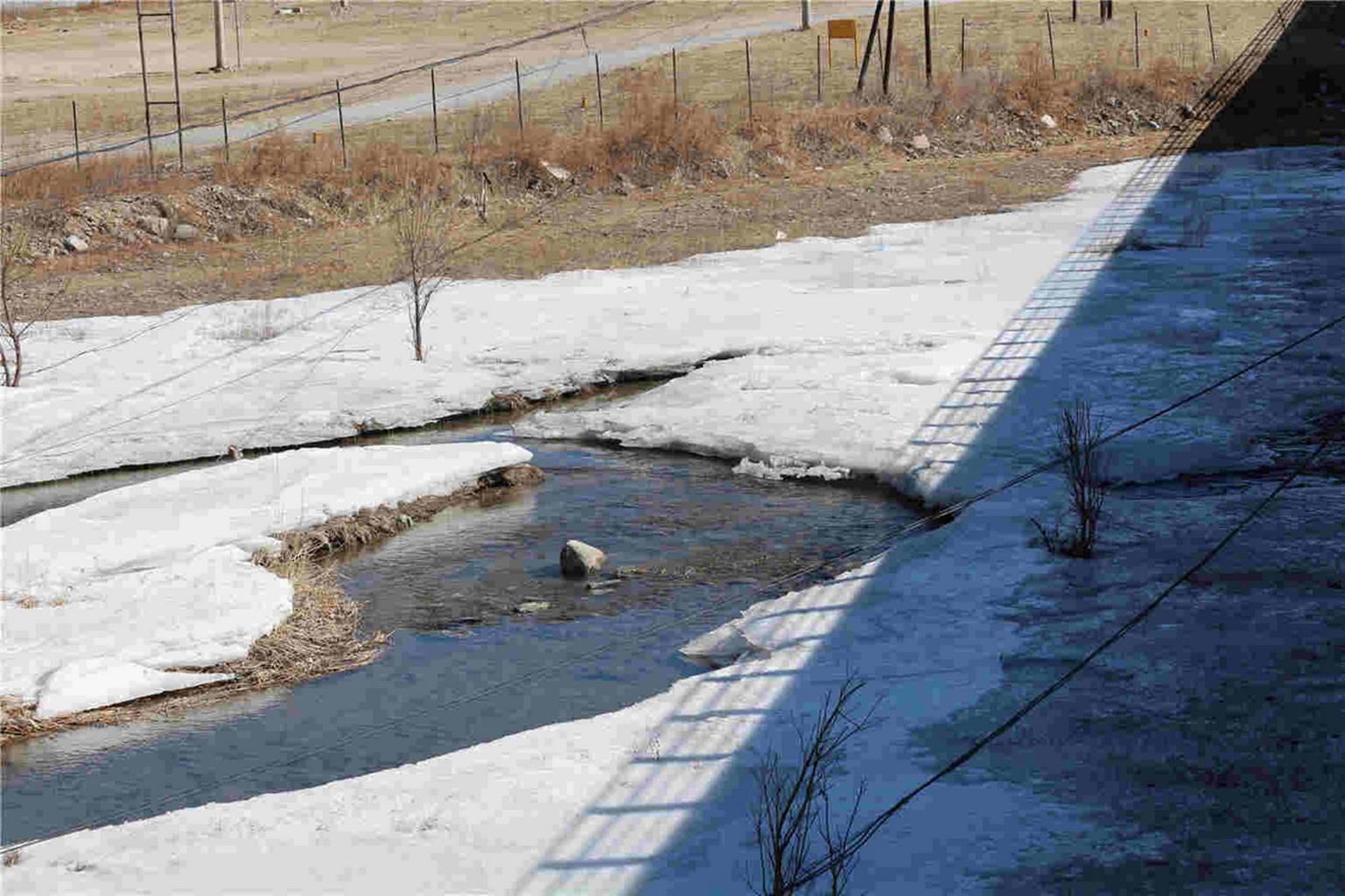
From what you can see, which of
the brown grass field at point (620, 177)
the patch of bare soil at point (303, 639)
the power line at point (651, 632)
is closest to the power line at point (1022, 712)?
the power line at point (651, 632)

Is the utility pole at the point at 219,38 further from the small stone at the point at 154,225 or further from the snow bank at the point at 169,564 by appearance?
the snow bank at the point at 169,564

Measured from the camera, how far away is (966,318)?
19766 mm

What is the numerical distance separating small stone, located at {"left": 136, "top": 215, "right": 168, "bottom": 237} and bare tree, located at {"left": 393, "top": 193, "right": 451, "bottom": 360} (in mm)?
4053

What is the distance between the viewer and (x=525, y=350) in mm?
19750

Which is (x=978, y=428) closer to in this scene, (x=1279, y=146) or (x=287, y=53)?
(x=1279, y=146)

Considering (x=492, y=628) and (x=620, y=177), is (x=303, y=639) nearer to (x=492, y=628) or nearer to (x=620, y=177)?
(x=492, y=628)

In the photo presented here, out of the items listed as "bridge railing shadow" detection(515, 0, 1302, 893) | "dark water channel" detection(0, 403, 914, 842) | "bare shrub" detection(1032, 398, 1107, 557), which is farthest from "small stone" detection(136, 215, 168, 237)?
"bare shrub" detection(1032, 398, 1107, 557)

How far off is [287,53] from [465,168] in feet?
123

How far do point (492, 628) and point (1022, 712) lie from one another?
162 inches

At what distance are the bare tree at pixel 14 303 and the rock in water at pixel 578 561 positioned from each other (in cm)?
917

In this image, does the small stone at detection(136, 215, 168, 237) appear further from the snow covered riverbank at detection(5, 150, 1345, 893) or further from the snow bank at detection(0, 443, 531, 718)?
the snow bank at detection(0, 443, 531, 718)

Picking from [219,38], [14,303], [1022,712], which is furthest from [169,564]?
[219,38]

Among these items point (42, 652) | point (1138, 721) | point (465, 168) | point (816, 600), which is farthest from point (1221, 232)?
point (42, 652)

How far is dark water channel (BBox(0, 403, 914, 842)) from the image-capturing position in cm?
930
